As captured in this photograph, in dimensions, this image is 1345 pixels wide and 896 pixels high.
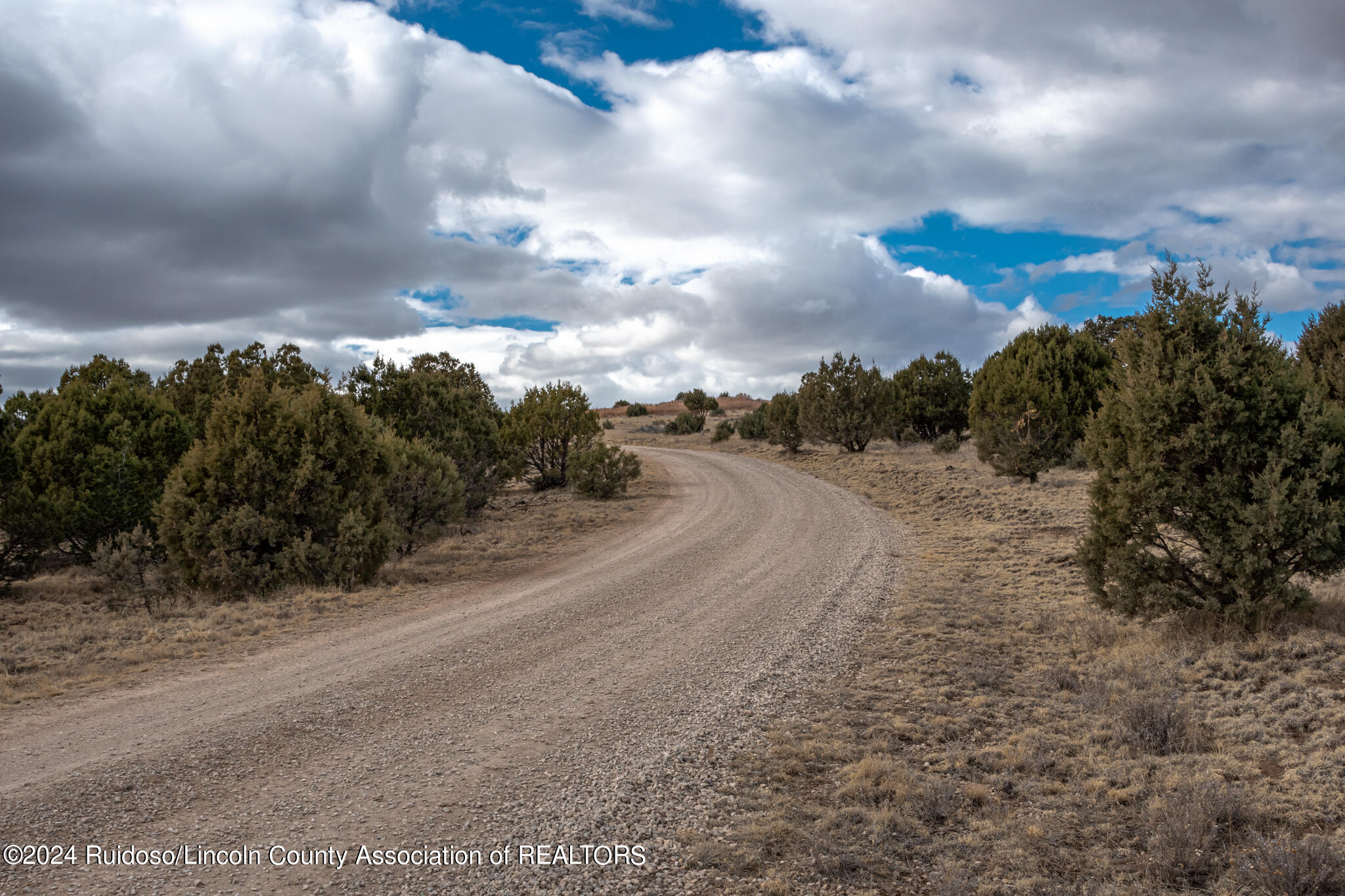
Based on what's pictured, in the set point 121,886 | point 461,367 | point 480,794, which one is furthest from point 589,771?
point 461,367

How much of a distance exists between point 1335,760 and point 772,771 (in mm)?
3870

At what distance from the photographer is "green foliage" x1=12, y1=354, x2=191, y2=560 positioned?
1407 cm

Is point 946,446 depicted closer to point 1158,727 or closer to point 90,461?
point 1158,727

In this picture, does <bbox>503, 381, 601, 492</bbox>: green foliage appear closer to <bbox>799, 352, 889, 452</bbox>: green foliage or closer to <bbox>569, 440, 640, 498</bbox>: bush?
<bbox>569, 440, 640, 498</bbox>: bush

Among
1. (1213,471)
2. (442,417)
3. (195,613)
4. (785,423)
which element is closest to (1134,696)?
(1213,471)

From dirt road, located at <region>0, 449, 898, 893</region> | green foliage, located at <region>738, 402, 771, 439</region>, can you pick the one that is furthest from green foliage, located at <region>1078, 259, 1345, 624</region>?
green foliage, located at <region>738, 402, 771, 439</region>

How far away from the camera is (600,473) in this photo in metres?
24.7

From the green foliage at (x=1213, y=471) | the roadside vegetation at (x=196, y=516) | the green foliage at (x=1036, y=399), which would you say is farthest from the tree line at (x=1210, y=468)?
the green foliage at (x=1036, y=399)

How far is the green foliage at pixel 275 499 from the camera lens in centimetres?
1123

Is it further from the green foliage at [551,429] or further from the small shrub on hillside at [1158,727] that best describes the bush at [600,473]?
the small shrub on hillside at [1158,727]

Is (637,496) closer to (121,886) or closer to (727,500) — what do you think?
(727,500)

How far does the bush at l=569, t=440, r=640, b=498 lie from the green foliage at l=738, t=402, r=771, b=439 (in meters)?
22.1

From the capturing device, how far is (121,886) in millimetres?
3695

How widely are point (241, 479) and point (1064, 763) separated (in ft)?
38.5
